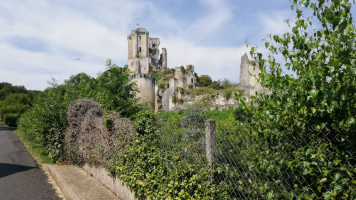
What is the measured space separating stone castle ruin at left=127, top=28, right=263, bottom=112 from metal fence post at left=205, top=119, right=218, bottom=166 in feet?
60.8

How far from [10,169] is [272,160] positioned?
9.12 metres

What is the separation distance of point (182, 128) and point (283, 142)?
6.19 feet

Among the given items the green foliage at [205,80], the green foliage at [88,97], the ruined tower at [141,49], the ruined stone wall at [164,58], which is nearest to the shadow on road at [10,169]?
the green foliage at [88,97]

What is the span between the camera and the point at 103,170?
6.66 metres

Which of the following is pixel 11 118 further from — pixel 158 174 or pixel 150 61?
pixel 158 174

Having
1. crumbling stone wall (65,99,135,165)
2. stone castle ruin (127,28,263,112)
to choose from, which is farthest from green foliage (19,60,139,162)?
stone castle ruin (127,28,263,112)

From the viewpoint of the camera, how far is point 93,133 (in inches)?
292

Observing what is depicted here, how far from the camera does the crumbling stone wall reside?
596cm

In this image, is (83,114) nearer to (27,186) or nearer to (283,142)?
(27,186)

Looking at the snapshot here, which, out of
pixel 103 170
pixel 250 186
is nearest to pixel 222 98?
pixel 103 170

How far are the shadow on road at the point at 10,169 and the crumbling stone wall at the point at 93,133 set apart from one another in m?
1.47

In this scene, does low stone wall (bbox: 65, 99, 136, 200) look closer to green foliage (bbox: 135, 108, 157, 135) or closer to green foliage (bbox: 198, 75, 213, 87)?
green foliage (bbox: 135, 108, 157, 135)

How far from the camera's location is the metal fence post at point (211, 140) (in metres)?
3.59

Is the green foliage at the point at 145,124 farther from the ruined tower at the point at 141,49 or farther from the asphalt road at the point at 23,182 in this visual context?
the ruined tower at the point at 141,49
